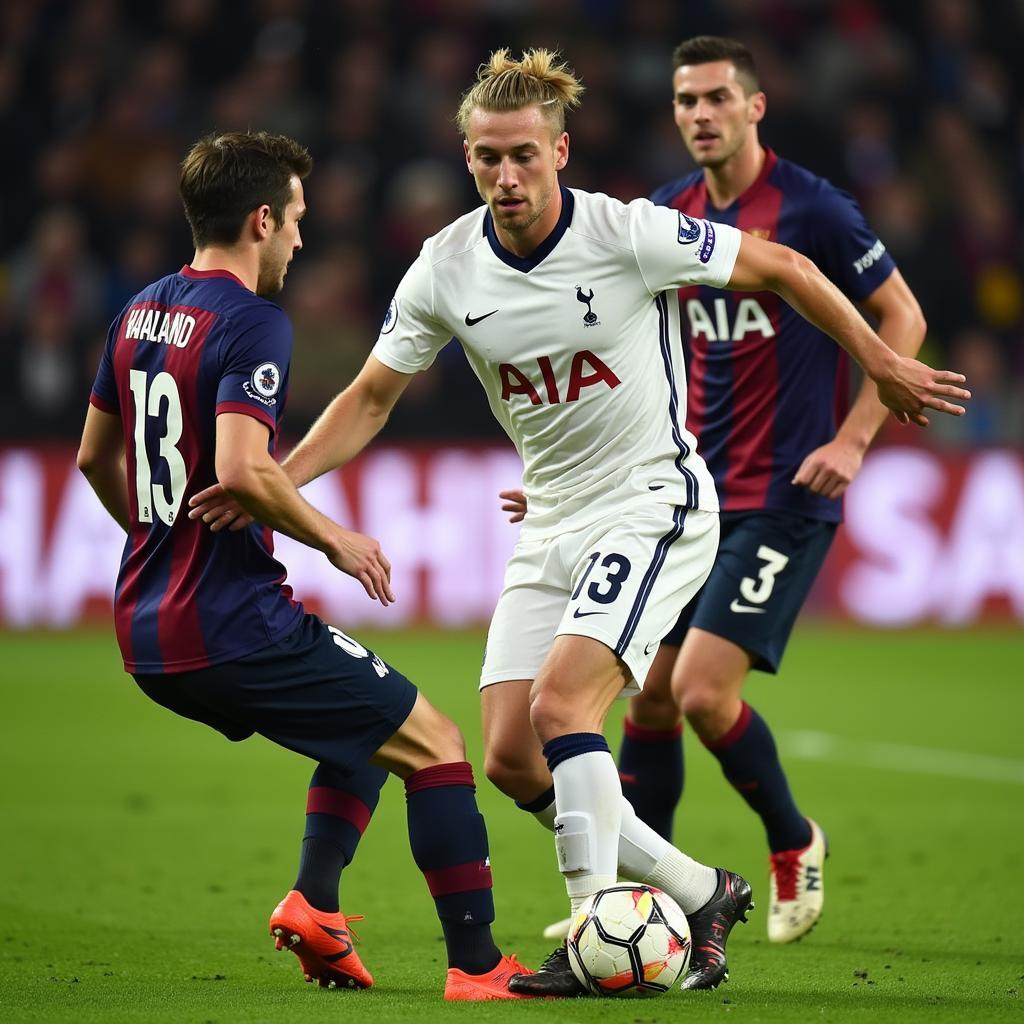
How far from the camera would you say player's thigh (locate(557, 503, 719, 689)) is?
457cm

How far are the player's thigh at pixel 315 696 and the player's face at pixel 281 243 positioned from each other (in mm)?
904

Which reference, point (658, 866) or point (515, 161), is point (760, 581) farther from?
point (515, 161)

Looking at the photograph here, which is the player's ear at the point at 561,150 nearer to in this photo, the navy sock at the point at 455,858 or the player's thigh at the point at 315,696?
the player's thigh at the point at 315,696

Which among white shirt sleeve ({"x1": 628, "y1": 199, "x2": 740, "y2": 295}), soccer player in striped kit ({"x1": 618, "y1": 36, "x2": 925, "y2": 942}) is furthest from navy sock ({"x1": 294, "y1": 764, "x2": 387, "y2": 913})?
white shirt sleeve ({"x1": 628, "y1": 199, "x2": 740, "y2": 295})

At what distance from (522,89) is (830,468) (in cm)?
156

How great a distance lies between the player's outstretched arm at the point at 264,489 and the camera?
4172 mm

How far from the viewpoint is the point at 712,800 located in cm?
841

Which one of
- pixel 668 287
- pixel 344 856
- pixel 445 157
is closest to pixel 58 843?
pixel 344 856

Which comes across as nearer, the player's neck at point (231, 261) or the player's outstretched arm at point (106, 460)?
the player's neck at point (231, 261)

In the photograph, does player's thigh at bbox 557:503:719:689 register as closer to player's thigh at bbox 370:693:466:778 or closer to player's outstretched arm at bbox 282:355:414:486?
player's thigh at bbox 370:693:466:778

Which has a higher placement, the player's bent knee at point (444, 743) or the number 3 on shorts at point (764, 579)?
the number 3 on shorts at point (764, 579)

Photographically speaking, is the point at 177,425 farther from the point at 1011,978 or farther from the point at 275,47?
the point at 275,47

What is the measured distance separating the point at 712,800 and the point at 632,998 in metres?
4.05

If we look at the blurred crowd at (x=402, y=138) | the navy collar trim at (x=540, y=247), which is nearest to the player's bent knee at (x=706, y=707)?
the navy collar trim at (x=540, y=247)
